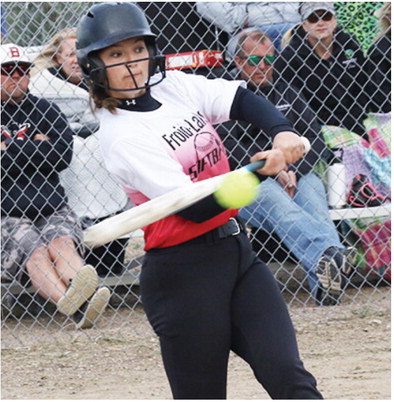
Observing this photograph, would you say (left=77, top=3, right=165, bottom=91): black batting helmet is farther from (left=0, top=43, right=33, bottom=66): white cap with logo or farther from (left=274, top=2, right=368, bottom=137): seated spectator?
(left=274, top=2, right=368, bottom=137): seated spectator

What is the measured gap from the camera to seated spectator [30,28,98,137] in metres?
5.70

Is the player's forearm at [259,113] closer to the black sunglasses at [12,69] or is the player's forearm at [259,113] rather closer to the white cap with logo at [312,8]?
the black sunglasses at [12,69]

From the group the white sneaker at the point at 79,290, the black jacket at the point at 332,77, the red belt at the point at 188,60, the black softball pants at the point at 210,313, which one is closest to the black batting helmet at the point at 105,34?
the black softball pants at the point at 210,313

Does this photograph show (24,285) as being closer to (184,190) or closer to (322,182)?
(322,182)

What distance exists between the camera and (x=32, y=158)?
17.6 ft

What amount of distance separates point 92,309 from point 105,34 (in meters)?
2.64

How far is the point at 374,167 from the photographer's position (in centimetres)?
588

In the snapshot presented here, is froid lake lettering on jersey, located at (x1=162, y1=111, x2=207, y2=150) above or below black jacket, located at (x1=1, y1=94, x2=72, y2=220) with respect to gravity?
above

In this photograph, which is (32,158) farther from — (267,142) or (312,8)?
(312,8)

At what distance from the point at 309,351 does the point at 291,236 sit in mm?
857

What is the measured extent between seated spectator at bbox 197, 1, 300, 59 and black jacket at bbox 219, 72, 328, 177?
397mm

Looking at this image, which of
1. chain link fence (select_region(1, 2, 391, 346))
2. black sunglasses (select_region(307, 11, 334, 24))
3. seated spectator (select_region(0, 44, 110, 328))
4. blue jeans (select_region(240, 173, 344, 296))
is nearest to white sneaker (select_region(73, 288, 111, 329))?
seated spectator (select_region(0, 44, 110, 328))

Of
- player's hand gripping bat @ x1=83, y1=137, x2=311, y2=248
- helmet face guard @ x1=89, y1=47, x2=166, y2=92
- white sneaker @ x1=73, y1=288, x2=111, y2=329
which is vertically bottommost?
white sneaker @ x1=73, y1=288, x2=111, y2=329

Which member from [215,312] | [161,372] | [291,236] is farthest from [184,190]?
[291,236]
